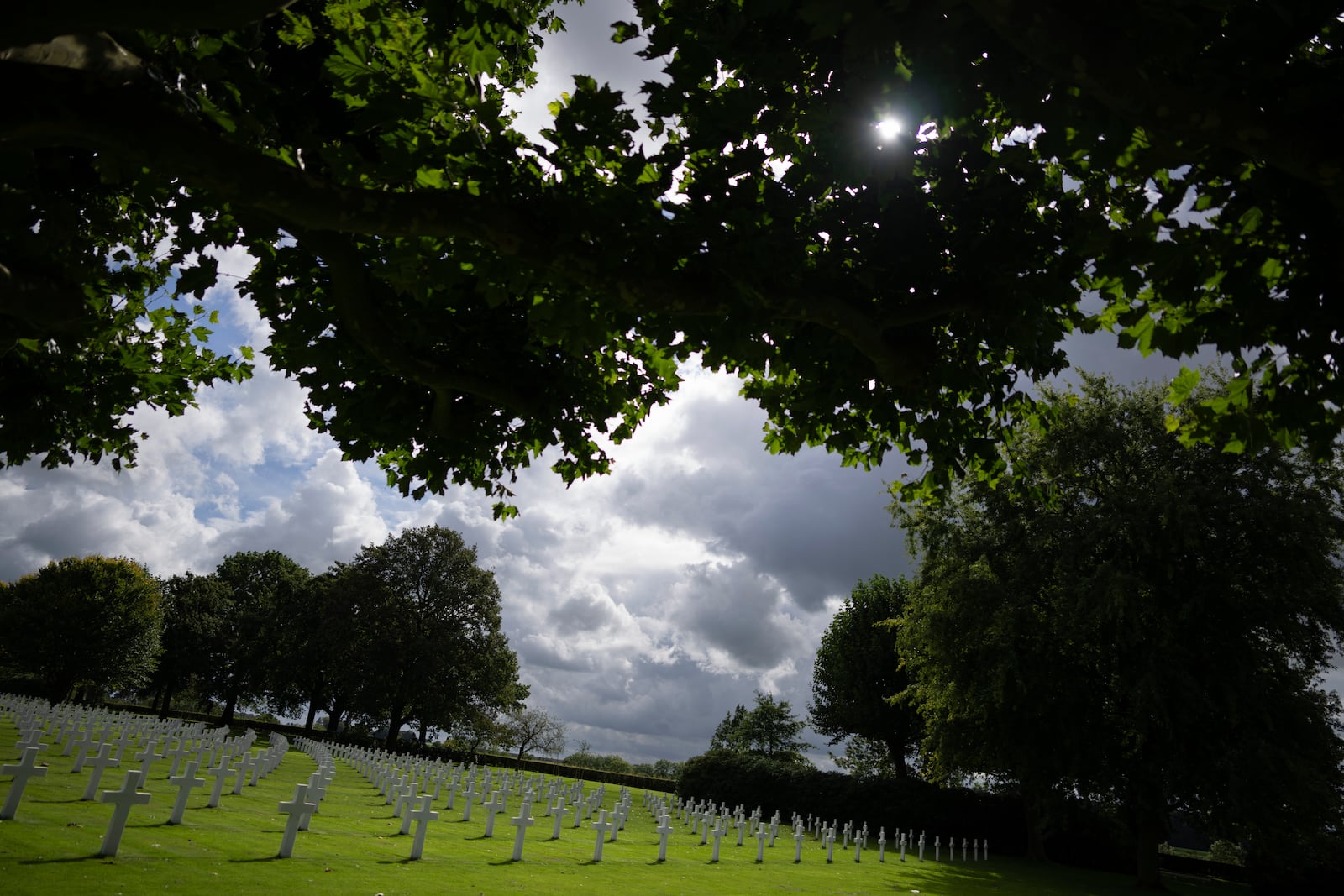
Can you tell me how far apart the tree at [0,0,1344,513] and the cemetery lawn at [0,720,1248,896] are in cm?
519

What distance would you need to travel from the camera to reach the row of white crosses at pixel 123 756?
346 inches

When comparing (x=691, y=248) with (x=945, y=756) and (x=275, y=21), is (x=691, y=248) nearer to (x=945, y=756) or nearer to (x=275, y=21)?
(x=275, y=21)

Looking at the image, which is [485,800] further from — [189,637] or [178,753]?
[189,637]

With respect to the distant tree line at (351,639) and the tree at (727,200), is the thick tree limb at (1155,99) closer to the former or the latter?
the tree at (727,200)

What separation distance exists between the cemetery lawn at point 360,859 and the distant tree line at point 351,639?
2273 cm

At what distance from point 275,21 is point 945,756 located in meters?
25.4

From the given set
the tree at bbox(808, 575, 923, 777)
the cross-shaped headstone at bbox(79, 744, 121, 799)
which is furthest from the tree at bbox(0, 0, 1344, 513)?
the tree at bbox(808, 575, 923, 777)

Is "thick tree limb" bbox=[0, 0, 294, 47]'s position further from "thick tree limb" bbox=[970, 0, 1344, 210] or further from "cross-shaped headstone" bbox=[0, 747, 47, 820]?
"cross-shaped headstone" bbox=[0, 747, 47, 820]

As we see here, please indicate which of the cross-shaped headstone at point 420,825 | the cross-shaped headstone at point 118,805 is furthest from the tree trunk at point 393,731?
the cross-shaped headstone at point 118,805

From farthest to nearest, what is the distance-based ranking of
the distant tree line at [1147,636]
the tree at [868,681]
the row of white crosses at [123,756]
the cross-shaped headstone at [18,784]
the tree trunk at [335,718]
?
the tree trunk at [335,718] → the tree at [868,681] → the distant tree line at [1147,636] → the cross-shaped headstone at [18,784] → the row of white crosses at [123,756]

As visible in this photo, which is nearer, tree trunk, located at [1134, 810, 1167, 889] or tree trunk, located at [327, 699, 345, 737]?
tree trunk, located at [1134, 810, 1167, 889]

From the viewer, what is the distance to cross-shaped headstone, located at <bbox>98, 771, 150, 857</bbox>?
8.27 m

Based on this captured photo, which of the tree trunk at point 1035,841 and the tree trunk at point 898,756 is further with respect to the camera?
the tree trunk at point 898,756

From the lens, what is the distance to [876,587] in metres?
45.3
